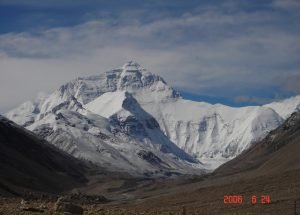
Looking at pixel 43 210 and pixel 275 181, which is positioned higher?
pixel 275 181

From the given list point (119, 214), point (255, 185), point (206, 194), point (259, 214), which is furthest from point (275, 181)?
point (119, 214)

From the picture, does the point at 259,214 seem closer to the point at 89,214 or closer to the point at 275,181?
the point at 89,214

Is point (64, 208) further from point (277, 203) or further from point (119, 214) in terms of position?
point (277, 203)

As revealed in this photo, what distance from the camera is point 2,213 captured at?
38.2m

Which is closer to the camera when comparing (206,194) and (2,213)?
(2,213)

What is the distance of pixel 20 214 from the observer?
3769 centimetres

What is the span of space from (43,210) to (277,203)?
4823 centimetres

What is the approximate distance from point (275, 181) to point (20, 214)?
113 m

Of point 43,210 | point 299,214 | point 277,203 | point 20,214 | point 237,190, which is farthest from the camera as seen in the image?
point 237,190

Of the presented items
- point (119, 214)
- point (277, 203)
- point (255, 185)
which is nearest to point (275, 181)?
point (255, 185)

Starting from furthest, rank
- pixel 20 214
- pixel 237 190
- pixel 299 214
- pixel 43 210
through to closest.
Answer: pixel 237 190, pixel 299 214, pixel 43 210, pixel 20 214

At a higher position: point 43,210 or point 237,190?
point 237,190

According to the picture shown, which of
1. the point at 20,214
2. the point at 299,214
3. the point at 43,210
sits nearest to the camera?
the point at 20,214

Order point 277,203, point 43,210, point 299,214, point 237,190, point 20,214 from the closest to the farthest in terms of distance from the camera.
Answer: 1. point 20,214
2. point 43,210
3. point 299,214
4. point 277,203
5. point 237,190
